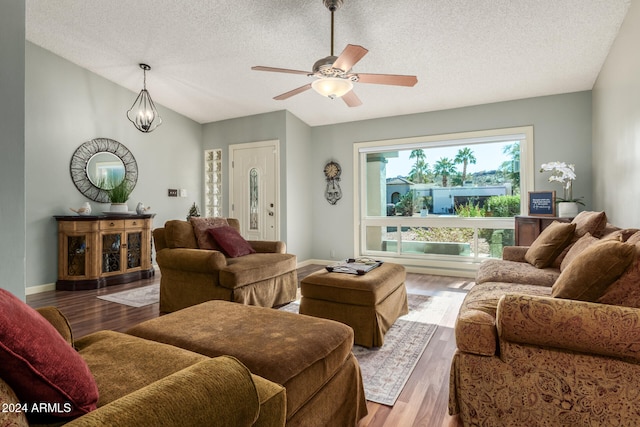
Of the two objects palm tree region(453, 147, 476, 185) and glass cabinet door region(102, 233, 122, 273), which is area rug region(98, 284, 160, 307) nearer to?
glass cabinet door region(102, 233, 122, 273)

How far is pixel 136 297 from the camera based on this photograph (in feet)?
12.6

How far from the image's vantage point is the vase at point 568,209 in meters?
3.69

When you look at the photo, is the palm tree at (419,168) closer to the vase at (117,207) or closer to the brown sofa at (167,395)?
the vase at (117,207)

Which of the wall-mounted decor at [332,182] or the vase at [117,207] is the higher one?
the wall-mounted decor at [332,182]

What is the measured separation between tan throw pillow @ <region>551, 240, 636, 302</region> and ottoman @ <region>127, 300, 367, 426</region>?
1.03m

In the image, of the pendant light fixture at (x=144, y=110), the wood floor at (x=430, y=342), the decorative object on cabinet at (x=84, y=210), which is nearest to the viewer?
the wood floor at (x=430, y=342)

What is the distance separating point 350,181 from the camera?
5.66 m

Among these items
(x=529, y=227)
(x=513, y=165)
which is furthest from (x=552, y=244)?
(x=513, y=165)

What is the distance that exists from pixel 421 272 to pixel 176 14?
457cm

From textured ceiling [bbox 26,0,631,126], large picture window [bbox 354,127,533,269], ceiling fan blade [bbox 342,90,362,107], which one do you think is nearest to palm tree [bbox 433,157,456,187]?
large picture window [bbox 354,127,533,269]

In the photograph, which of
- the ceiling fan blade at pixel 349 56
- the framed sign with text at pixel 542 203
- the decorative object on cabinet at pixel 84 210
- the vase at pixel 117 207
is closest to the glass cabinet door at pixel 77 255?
the decorative object on cabinet at pixel 84 210

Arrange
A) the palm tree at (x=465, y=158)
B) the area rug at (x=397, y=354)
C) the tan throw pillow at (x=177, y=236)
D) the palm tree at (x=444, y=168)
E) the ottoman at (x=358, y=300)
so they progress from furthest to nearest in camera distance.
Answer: the palm tree at (x=444, y=168), the palm tree at (x=465, y=158), the tan throw pillow at (x=177, y=236), the ottoman at (x=358, y=300), the area rug at (x=397, y=354)

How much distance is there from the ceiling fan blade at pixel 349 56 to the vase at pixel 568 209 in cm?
303

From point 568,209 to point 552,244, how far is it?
1384 millimetres
